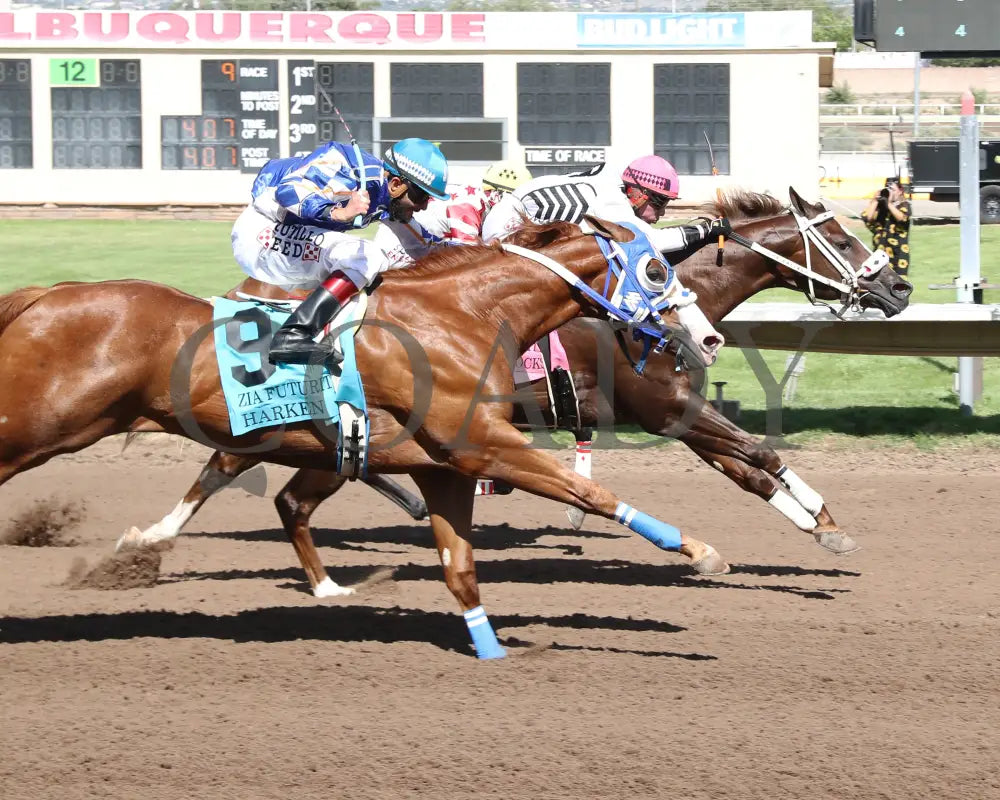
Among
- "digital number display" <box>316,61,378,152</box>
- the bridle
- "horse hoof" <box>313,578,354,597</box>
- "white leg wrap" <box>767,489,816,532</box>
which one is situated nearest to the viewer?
"horse hoof" <box>313,578,354,597</box>

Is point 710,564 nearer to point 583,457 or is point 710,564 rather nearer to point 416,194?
point 583,457

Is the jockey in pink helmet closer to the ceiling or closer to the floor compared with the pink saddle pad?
closer to the ceiling

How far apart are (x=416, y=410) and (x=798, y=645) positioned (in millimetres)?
1929

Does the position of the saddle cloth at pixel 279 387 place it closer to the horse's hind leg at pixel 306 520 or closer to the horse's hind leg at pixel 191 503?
the horse's hind leg at pixel 306 520

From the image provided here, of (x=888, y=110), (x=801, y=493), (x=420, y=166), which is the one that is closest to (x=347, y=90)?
(x=801, y=493)

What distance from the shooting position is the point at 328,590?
21.8ft

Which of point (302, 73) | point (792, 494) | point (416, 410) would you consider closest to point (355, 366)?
point (416, 410)

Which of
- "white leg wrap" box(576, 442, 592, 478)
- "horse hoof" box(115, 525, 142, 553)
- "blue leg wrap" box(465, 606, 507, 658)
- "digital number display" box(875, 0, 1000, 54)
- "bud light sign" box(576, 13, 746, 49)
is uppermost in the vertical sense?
"bud light sign" box(576, 13, 746, 49)

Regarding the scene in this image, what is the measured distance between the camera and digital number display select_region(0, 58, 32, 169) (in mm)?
25312

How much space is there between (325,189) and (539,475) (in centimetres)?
148

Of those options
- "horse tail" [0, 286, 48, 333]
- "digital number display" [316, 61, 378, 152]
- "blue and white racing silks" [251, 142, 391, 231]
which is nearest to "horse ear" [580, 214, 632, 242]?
"blue and white racing silks" [251, 142, 391, 231]

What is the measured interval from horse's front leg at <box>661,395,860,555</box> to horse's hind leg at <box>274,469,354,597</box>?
1.91 m

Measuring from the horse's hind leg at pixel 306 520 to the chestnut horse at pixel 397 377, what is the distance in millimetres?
1072

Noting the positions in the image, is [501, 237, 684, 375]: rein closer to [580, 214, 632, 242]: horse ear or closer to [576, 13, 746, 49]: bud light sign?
[580, 214, 632, 242]: horse ear
